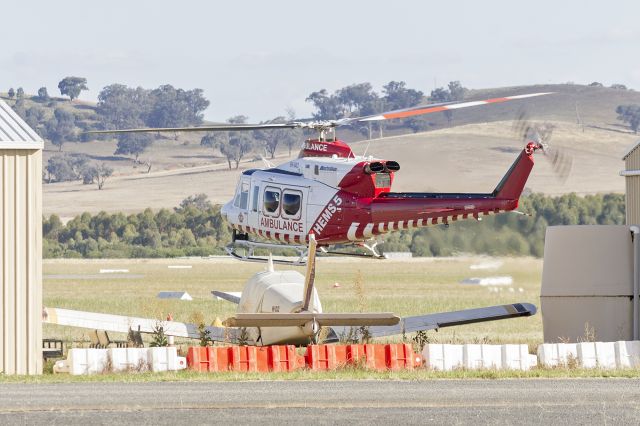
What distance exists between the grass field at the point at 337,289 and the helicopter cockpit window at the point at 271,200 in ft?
10.0

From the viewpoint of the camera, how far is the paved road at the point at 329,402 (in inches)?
722

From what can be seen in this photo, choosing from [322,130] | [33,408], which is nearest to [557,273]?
[322,130]

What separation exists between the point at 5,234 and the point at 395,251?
8090cm

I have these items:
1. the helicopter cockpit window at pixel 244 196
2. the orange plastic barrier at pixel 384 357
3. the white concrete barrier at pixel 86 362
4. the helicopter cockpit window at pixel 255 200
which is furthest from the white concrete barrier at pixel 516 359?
the helicopter cockpit window at pixel 244 196

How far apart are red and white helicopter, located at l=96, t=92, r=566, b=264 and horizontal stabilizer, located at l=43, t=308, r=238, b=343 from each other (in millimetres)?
5078

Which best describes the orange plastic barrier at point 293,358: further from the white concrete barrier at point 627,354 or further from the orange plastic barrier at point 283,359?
the white concrete barrier at point 627,354

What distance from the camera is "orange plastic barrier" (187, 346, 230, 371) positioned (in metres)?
25.3

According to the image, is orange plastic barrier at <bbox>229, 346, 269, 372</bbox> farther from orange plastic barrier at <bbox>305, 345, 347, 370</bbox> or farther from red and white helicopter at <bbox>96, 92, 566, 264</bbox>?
red and white helicopter at <bbox>96, 92, 566, 264</bbox>

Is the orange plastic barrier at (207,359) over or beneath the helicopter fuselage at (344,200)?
beneath

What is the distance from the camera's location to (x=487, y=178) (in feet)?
478

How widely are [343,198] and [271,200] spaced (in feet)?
7.69

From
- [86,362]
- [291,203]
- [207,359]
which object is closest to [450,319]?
[291,203]

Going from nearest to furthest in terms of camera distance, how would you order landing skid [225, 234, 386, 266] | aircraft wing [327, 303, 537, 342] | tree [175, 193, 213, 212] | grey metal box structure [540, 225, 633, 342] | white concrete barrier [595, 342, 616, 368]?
white concrete barrier [595, 342, 616, 368] → grey metal box structure [540, 225, 633, 342] → aircraft wing [327, 303, 537, 342] → landing skid [225, 234, 386, 266] → tree [175, 193, 213, 212]

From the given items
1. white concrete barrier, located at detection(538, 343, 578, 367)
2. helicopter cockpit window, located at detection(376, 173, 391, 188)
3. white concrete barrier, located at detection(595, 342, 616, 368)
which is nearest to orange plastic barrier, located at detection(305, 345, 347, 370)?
white concrete barrier, located at detection(538, 343, 578, 367)
